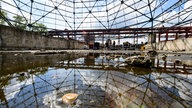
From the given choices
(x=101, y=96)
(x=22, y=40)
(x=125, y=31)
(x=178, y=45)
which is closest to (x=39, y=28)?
(x=125, y=31)

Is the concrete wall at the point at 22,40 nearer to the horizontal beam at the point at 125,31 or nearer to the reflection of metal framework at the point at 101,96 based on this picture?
the horizontal beam at the point at 125,31

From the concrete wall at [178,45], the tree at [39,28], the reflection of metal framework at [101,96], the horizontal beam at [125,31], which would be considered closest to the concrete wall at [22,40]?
the tree at [39,28]

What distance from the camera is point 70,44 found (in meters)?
24.7

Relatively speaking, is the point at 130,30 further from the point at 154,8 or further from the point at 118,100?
the point at 118,100

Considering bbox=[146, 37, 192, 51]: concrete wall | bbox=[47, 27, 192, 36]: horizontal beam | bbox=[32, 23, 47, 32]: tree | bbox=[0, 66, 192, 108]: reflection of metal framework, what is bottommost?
bbox=[0, 66, 192, 108]: reflection of metal framework

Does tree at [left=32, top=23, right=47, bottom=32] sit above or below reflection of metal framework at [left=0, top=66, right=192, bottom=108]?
above

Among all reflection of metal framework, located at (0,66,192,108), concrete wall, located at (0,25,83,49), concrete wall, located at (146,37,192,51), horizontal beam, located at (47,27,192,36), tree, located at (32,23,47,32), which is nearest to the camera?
reflection of metal framework, located at (0,66,192,108)

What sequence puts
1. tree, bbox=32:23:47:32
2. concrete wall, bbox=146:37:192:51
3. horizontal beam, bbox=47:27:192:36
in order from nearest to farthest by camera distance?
concrete wall, bbox=146:37:192:51 → tree, bbox=32:23:47:32 → horizontal beam, bbox=47:27:192:36

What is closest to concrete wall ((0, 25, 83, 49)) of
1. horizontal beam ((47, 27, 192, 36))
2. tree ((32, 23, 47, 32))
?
tree ((32, 23, 47, 32))

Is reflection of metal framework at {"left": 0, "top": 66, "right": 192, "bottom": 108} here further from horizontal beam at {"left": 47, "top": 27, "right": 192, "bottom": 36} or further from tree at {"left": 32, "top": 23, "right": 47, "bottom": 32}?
horizontal beam at {"left": 47, "top": 27, "right": 192, "bottom": 36}

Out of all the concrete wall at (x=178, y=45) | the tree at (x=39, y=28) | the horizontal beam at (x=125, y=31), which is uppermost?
the tree at (x=39, y=28)

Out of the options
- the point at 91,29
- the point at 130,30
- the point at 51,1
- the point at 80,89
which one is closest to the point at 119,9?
the point at 130,30

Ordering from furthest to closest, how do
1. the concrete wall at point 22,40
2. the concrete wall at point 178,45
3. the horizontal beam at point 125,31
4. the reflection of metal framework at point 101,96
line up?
1. the horizontal beam at point 125,31
2. the concrete wall at point 178,45
3. the concrete wall at point 22,40
4. the reflection of metal framework at point 101,96

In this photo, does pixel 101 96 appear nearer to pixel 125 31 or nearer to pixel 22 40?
pixel 22 40
